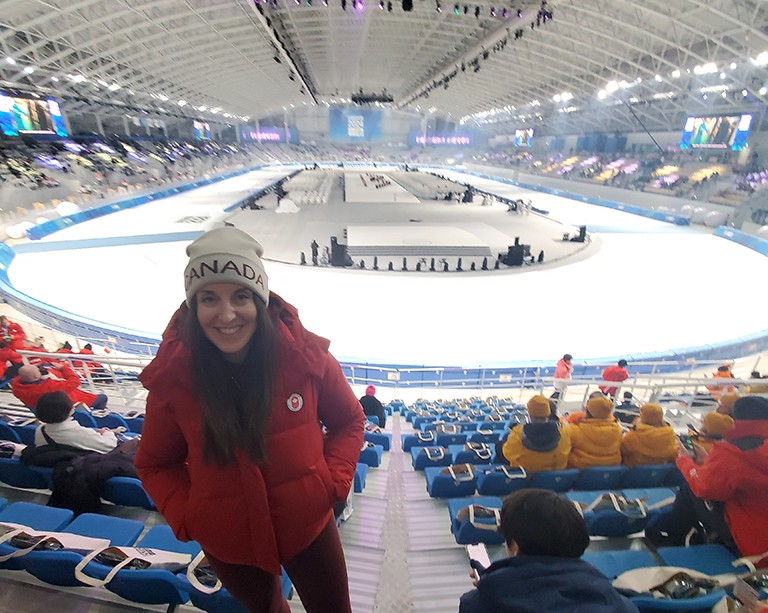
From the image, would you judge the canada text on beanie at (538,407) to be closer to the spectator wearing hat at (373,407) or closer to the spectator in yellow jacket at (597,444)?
the spectator in yellow jacket at (597,444)

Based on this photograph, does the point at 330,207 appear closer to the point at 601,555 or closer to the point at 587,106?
the point at 601,555

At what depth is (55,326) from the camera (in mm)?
9922

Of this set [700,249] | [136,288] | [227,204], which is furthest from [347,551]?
[227,204]

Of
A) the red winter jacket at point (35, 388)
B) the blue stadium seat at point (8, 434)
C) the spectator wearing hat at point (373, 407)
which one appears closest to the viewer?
the blue stadium seat at point (8, 434)

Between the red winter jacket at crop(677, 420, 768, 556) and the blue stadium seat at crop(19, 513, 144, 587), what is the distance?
3099 millimetres

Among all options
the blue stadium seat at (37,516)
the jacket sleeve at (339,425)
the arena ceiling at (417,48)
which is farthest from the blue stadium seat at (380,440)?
the arena ceiling at (417,48)

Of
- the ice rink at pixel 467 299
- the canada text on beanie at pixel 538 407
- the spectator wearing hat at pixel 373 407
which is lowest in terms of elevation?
the ice rink at pixel 467 299

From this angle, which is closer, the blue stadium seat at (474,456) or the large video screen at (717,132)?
the blue stadium seat at (474,456)

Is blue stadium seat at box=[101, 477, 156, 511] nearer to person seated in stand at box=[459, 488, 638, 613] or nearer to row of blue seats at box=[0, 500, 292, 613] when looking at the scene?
row of blue seats at box=[0, 500, 292, 613]

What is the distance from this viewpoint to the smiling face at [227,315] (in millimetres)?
1300

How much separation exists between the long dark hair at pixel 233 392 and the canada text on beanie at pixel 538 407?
2.22m

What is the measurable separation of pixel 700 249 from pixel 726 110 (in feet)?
51.2

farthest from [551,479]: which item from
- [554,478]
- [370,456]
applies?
[370,456]

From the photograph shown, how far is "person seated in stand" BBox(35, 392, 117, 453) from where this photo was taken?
2.86 meters
